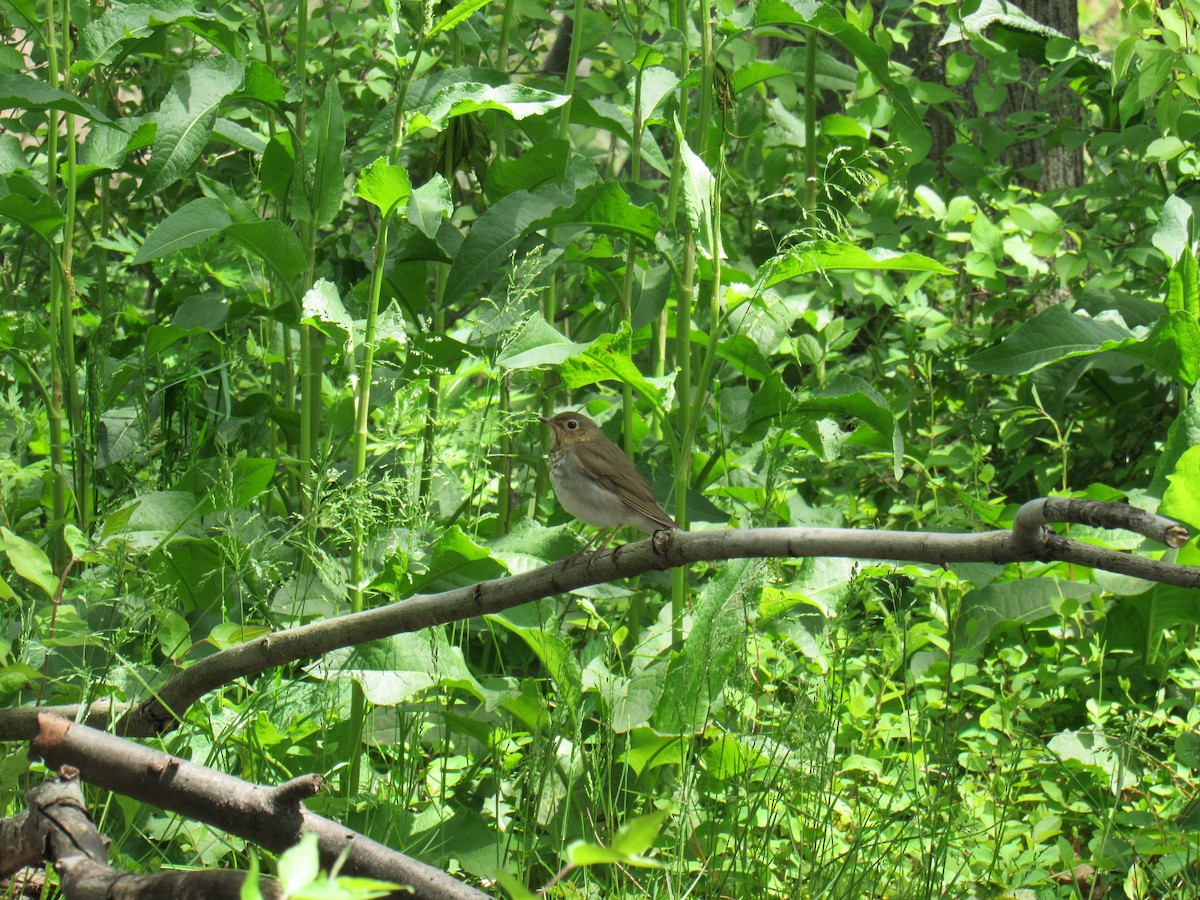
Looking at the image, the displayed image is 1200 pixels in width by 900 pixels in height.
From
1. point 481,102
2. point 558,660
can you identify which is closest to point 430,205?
point 481,102

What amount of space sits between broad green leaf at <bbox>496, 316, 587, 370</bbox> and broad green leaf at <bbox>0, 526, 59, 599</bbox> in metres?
0.96

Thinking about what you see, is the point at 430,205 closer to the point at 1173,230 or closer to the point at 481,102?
the point at 481,102

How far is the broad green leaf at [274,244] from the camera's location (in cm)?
277

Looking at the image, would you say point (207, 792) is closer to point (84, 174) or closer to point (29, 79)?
point (29, 79)

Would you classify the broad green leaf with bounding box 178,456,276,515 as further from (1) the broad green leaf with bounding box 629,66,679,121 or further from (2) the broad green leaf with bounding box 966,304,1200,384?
(2) the broad green leaf with bounding box 966,304,1200,384

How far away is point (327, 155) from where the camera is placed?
275cm

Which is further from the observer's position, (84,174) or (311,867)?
(84,174)

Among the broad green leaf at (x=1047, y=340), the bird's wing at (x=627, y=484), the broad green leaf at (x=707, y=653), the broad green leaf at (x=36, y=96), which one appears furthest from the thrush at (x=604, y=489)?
the broad green leaf at (x=36, y=96)

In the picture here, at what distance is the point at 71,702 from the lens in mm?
2654

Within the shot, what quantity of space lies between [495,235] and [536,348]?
63cm

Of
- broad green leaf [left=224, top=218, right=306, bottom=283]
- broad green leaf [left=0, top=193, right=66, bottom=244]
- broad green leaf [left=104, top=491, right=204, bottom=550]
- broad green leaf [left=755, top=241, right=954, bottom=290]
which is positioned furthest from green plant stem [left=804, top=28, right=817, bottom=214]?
broad green leaf [left=0, top=193, right=66, bottom=244]

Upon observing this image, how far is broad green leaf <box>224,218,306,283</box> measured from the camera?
2.77m

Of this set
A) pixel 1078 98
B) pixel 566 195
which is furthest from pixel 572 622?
pixel 1078 98

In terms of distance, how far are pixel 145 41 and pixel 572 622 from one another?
76.5 inches
